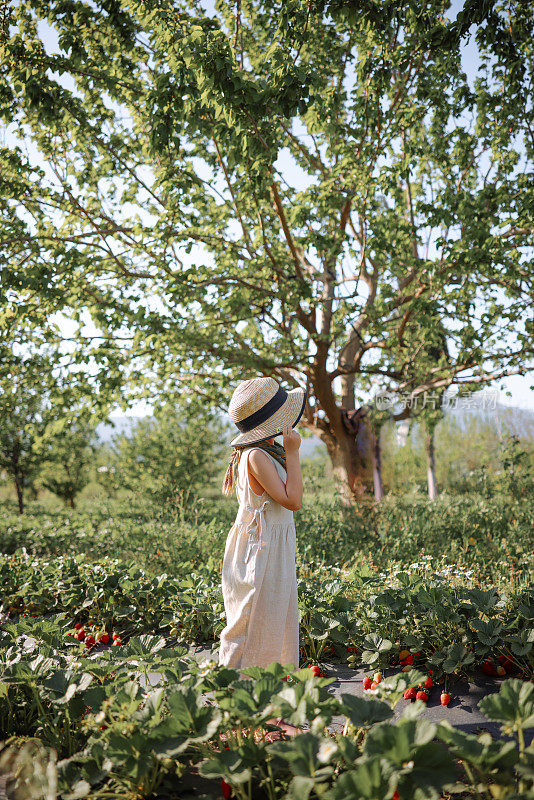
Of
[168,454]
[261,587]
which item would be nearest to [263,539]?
[261,587]

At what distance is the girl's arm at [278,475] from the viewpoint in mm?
2521

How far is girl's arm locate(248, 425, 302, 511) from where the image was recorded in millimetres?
2521

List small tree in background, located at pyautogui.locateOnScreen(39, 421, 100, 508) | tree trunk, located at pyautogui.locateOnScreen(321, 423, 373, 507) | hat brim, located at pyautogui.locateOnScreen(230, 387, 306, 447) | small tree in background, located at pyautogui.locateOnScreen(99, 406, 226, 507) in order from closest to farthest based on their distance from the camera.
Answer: hat brim, located at pyautogui.locateOnScreen(230, 387, 306, 447) < tree trunk, located at pyautogui.locateOnScreen(321, 423, 373, 507) < small tree in background, located at pyautogui.locateOnScreen(99, 406, 226, 507) < small tree in background, located at pyautogui.locateOnScreen(39, 421, 100, 508)

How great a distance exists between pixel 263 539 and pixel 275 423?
1.83ft

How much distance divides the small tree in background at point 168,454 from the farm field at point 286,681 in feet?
18.2

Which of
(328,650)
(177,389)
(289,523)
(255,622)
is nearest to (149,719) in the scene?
(255,622)

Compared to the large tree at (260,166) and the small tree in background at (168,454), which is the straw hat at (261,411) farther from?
the small tree in background at (168,454)

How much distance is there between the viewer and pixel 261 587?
2.57m

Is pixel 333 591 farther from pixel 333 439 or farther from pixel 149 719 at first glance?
pixel 333 439

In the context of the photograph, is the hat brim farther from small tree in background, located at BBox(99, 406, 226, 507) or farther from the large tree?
small tree in background, located at BBox(99, 406, 226, 507)

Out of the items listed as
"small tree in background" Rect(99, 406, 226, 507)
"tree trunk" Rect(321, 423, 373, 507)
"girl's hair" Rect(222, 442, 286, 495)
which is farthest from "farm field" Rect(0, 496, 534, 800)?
"small tree in background" Rect(99, 406, 226, 507)

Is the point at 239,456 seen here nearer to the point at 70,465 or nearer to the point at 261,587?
the point at 261,587

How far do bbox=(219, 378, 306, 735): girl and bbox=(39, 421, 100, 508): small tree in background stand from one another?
12.3 meters

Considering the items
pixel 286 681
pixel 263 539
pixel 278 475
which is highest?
pixel 278 475
